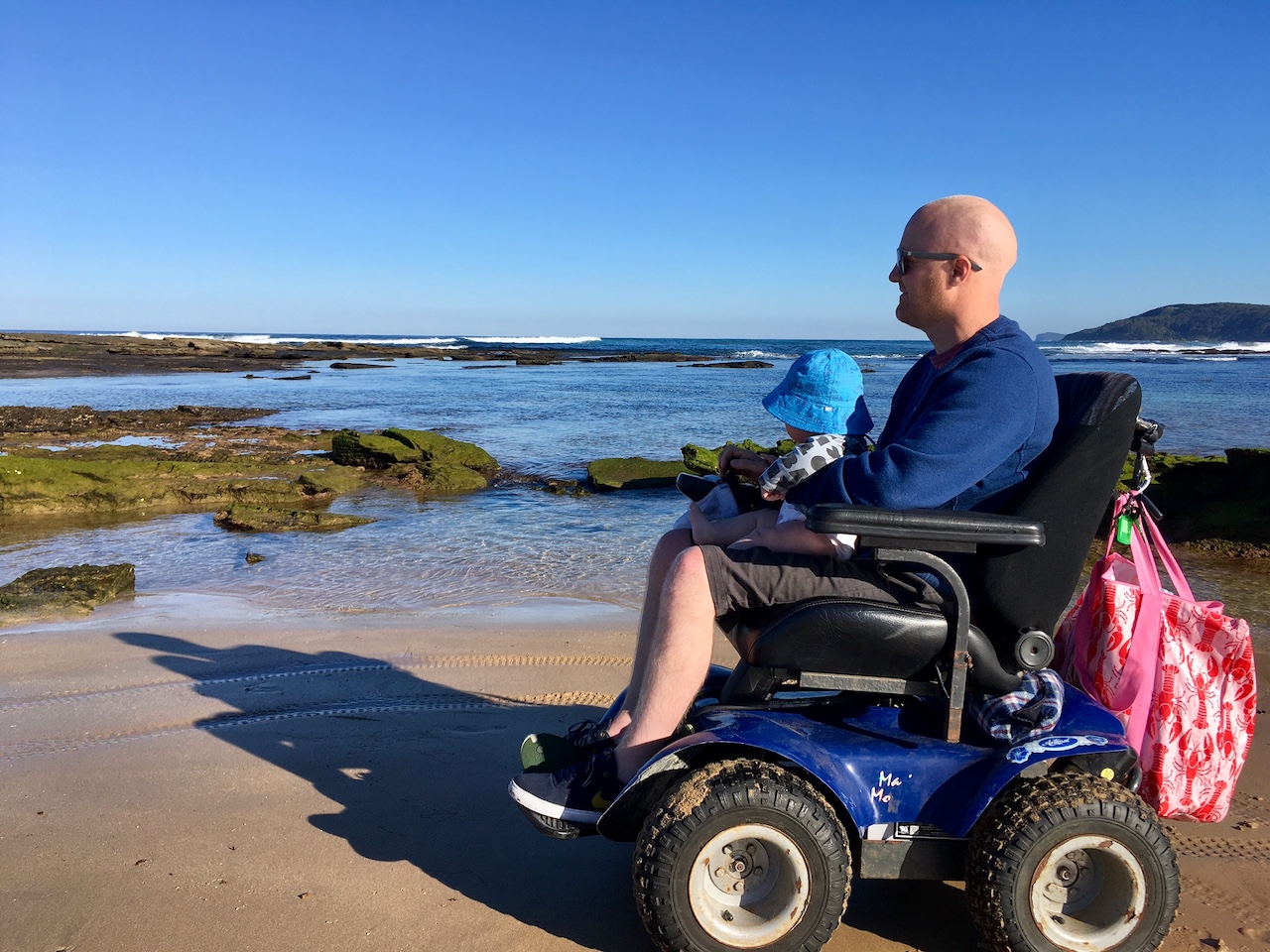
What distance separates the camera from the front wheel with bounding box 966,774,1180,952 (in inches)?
87.9

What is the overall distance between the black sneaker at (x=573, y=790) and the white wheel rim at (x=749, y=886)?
342mm

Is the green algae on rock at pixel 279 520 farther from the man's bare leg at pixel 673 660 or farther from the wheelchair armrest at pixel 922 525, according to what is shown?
the wheelchair armrest at pixel 922 525

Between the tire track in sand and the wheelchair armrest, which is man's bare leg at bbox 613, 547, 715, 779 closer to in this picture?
the wheelchair armrest

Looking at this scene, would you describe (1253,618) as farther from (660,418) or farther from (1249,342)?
(1249,342)

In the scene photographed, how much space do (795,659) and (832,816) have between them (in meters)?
0.39

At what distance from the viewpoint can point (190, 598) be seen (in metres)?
6.30

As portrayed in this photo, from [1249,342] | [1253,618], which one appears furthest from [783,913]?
[1249,342]

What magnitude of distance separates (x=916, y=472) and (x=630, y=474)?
32.0ft

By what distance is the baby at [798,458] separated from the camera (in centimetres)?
256

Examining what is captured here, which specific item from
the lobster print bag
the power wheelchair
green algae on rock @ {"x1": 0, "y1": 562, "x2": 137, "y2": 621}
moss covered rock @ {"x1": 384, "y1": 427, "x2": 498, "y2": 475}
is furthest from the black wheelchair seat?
moss covered rock @ {"x1": 384, "y1": 427, "x2": 498, "y2": 475}

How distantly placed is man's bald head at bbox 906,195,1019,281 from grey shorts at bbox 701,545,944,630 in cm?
87

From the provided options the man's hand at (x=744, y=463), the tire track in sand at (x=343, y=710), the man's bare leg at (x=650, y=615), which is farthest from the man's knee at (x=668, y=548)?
the tire track in sand at (x=343, y=710)

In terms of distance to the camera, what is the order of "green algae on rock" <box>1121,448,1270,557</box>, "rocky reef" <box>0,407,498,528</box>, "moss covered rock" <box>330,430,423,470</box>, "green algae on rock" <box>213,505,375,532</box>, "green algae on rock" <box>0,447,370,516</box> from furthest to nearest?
"moss covered rock" <box>330,430,423,470</box>, "rocky reef" <box>0,407,498,528</box>, "green algae on rock" <box>0,447,370,516</box>, "green algae on rock" <box>213,505,375,532</box>, "green algae on rock" <box>1121,448,1270,557</box>

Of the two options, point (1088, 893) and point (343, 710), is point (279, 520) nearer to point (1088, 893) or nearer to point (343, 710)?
point (343, 710)
